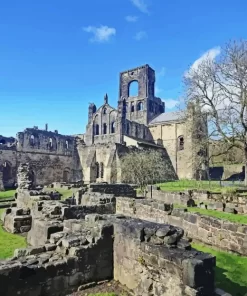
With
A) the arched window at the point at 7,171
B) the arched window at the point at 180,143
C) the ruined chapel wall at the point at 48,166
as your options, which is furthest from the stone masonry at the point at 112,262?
the arched window at the point at 180,143

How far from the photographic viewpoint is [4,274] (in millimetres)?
4621

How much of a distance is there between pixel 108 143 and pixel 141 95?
27.0 metres

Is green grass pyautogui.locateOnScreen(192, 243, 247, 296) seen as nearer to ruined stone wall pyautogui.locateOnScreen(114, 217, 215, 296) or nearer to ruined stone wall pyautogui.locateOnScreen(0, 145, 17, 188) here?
ruined stone wall pyautogui.locateOnScreen(114, 217, 215, 296)

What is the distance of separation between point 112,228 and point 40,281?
6.40 ft

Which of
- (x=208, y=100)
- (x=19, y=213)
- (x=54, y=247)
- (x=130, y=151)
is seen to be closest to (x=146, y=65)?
(x=130, y=151)

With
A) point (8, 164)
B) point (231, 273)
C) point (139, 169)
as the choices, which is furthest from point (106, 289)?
point (8, 164)

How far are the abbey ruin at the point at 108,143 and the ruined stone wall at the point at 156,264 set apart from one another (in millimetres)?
23042

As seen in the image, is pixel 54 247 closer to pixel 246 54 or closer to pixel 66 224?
pixel 66 224

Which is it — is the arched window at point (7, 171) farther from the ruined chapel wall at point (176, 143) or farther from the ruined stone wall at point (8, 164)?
the ruined chapel wall at point (176, 143)

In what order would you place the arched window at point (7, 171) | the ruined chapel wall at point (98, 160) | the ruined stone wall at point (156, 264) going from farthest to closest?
the ruined chapel wall at point (98, 160) < the arched window at point (7, 171) < the ruined stone wall at point (156, 264)

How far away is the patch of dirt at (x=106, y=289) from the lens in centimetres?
553

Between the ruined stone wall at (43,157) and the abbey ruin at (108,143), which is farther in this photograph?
Result: the abbey ruin at (108,143)

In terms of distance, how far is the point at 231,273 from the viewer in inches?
270

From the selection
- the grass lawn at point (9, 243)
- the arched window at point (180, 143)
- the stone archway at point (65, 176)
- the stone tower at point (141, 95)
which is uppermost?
the stone tower at point (141, 95)
